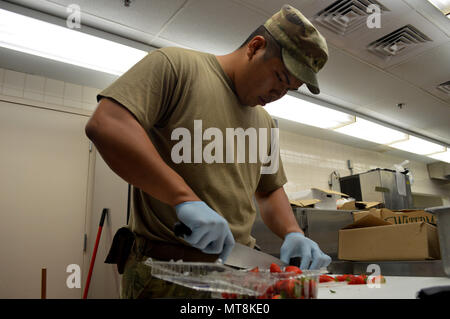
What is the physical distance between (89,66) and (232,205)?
2.49 meters

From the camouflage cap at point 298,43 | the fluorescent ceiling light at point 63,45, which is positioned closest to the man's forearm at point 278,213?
the camouflage cap at point 298,43

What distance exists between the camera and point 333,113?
436cm

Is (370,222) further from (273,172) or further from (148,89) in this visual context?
(148,89)

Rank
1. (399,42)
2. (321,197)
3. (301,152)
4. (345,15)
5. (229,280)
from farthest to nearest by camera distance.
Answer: (301,152)
(321,197)
(399,42)
(345,15)
(229,280)

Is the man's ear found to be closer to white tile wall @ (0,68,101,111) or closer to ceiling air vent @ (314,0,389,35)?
ceiling air vent @ (314,0,389,35)

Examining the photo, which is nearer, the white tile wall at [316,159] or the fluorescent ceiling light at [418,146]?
the white tile wall at [316,159]

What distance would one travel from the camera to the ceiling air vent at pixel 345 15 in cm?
267

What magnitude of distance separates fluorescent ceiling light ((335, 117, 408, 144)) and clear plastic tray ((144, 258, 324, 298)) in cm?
424

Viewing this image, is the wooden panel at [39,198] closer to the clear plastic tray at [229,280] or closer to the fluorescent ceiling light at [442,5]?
the clear plastic tray at [229,280]

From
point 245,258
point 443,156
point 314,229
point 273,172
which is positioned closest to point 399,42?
point 314,229

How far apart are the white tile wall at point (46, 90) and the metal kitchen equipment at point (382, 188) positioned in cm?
382

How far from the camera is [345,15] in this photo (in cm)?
278

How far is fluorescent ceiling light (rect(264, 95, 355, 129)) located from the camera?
3959 millimetres

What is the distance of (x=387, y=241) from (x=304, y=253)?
0.63 m
